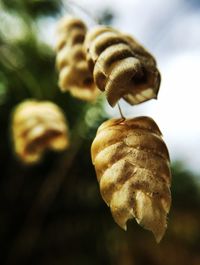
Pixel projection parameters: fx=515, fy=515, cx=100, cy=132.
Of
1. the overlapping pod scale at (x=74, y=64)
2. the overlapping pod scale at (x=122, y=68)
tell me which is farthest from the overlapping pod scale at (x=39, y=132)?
the overlapping pod scale at (x=122, y=68)

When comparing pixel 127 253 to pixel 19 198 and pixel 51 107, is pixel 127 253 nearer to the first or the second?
pixel 19 198

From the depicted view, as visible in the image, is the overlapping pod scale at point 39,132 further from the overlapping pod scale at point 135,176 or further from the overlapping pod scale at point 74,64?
the overlapping pod scale at point 135,176

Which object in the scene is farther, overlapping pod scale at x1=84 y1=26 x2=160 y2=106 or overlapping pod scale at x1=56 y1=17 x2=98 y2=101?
overlapping pod scale at x1=56 y1=17 x2=98 y2=101

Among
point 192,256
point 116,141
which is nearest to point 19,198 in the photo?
point 192,256

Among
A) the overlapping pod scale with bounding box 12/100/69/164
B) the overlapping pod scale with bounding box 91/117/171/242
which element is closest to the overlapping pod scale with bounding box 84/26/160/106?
the overlapping pod scale with bounding box 91/117/171/242

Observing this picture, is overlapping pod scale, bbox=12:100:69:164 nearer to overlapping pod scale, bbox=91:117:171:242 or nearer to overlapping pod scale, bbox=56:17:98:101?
overlapping pod scale, bbox=56:17:98:101

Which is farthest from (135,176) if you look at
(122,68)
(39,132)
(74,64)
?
(39,132)
